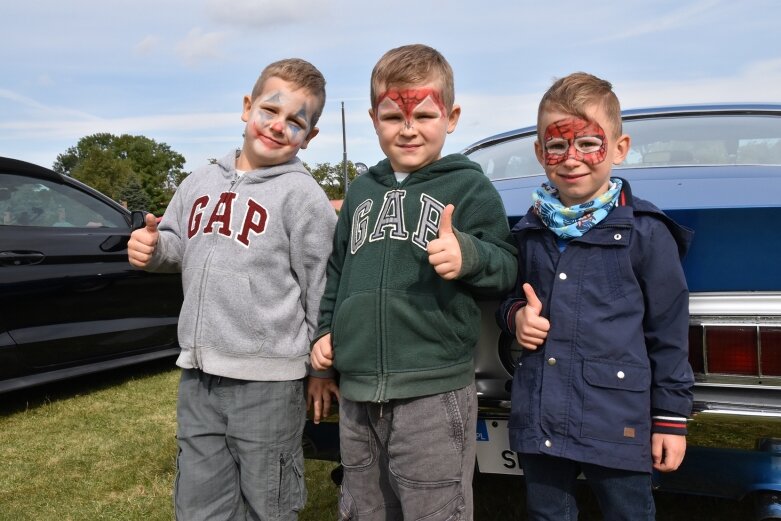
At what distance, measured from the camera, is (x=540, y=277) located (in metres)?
1.81

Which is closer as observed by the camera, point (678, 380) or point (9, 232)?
point (678, 380)

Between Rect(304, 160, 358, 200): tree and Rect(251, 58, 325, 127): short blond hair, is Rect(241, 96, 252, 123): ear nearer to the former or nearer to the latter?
Rect(251, 58, 325, 127): short blond hair

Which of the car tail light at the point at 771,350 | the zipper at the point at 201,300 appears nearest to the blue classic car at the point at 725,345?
the car tail light at the point at 771,350

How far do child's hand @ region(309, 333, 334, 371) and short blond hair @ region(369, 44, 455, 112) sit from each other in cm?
68

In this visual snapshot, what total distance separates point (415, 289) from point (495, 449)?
0.62 metres

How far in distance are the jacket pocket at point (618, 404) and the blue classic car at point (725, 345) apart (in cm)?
25

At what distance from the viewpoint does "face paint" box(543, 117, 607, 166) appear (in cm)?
176

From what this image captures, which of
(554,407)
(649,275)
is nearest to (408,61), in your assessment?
(649,275)

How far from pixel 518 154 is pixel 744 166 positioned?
1.14 meters

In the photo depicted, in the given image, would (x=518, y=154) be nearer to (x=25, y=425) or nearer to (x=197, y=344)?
(x=197, y=344)

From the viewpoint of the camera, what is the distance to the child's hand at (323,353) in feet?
6.26

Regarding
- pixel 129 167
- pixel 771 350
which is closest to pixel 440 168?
pixel 771 350

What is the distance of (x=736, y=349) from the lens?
1788 millimetres

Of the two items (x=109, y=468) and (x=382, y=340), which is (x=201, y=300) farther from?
(x=109, y=468)
